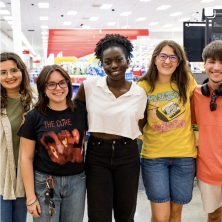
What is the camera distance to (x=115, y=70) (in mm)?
1797

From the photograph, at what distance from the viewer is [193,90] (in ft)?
6.76

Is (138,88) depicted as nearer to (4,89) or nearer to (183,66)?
(183,66)

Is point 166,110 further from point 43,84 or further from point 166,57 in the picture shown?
point 43,84

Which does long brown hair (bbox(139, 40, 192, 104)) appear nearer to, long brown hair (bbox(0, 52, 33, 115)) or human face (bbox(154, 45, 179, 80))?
human face (bbox(154, 45, 179, 80))

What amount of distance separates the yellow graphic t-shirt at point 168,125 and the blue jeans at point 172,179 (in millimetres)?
53

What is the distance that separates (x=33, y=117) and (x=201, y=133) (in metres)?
1.22

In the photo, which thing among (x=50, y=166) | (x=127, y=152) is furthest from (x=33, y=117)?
(x=127, y=152)

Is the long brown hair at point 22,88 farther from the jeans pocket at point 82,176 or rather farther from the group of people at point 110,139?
the jeans pocket at point 82,176

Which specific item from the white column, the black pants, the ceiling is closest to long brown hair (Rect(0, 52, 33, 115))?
the black pants

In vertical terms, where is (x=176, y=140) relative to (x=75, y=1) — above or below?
below

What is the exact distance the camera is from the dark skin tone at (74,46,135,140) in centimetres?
179

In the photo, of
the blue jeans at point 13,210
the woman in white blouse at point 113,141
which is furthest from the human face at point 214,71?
the blue jeans at point 13,210

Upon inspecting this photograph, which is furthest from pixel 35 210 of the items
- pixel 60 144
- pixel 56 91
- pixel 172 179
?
pixel 172 179

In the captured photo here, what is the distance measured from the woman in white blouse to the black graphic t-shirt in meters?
0.14
